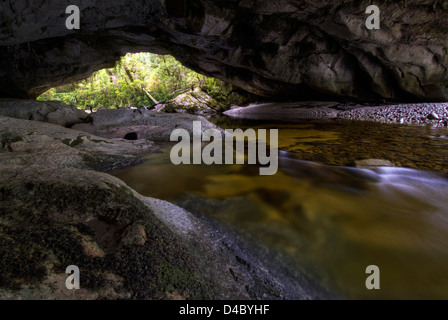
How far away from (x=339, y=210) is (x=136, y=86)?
22.8 meters

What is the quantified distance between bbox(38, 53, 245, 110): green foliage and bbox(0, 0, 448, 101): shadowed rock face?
30.7ft

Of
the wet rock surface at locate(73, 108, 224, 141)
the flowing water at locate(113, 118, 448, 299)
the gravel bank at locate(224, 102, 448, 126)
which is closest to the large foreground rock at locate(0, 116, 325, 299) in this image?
the flowing water at locate(113, 118, 448, 299)

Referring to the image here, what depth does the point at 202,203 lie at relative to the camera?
202cm

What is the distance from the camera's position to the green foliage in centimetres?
1902

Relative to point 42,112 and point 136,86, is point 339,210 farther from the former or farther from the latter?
point 136,86

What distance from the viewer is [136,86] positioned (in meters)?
20.9

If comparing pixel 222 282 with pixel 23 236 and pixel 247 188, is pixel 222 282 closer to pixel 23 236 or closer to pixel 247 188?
pixel 23 236

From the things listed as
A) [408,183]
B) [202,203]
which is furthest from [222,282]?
[408,183]

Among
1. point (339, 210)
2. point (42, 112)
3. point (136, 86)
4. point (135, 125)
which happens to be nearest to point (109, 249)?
point (339, 210)

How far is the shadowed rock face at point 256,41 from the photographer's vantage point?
235 inches
